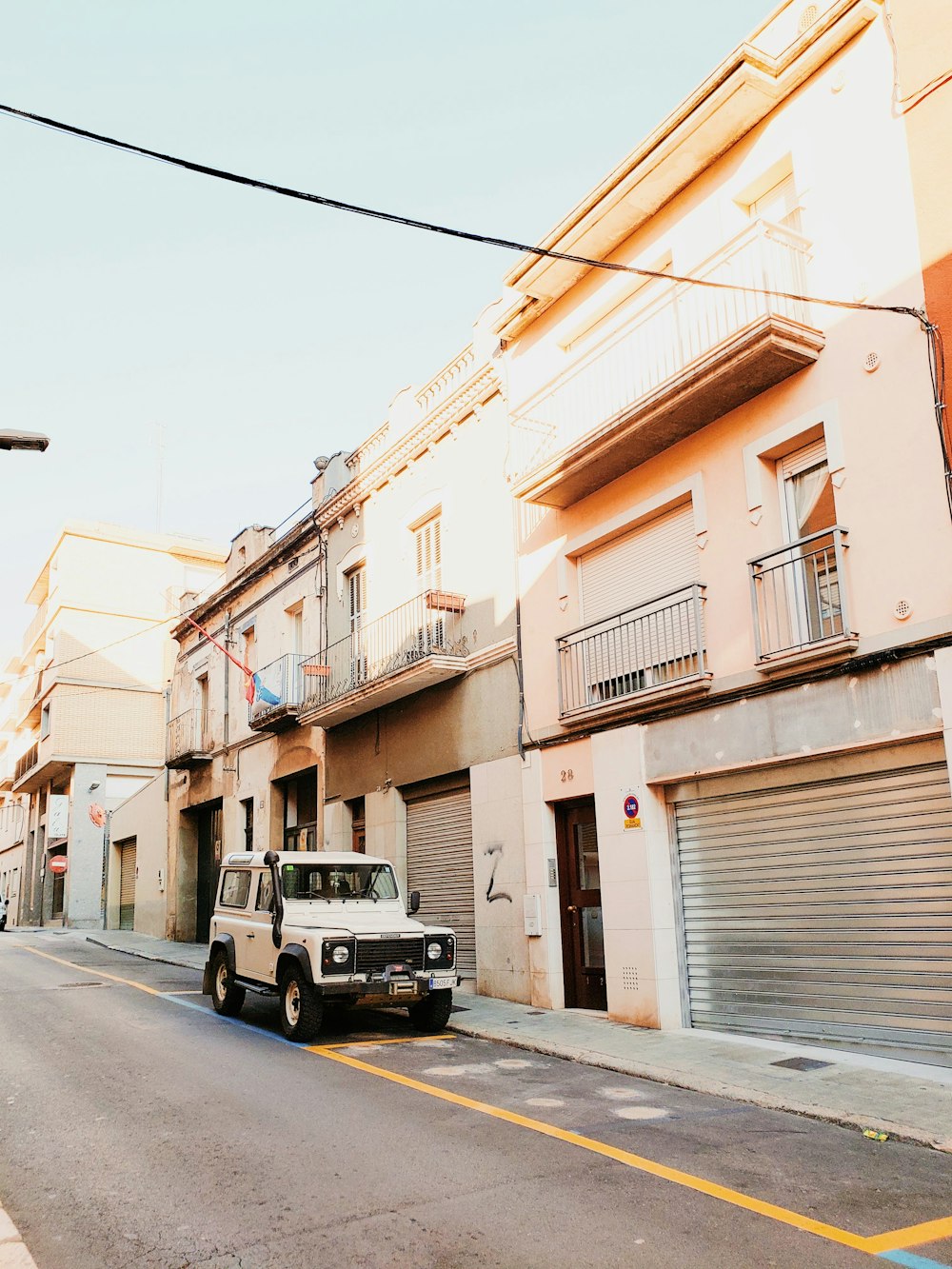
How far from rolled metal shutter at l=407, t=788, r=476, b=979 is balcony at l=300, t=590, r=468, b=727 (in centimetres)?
184

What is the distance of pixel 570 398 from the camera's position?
1380cm

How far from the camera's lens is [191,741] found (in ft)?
87.5

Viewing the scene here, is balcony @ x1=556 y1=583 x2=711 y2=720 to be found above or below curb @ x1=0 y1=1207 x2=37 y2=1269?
above

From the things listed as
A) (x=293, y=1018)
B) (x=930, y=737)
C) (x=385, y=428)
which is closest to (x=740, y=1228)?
(x=930, y=737)

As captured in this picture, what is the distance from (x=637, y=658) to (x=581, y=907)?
10.8 ft

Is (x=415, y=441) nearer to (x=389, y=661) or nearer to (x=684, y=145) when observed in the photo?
(x=389, y=661)

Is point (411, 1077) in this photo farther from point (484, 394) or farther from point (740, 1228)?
point (484, 394)

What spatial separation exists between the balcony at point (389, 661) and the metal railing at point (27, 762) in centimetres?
3019

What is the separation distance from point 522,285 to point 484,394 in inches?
71.8

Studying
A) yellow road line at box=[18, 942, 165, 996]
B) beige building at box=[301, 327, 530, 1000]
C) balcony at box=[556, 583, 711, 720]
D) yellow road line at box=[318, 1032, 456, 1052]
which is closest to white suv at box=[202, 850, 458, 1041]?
yellow road line at box=[318, 1032, 456, 1052]

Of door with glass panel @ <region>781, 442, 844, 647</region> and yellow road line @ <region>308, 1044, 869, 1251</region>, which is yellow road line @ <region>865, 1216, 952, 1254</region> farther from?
door with glass panel @ <region>781, 442, 844, 647</region>

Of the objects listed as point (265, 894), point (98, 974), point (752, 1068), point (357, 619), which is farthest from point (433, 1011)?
point (357, 619)

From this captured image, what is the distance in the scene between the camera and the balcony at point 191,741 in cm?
2589

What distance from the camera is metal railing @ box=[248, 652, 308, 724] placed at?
2039 centimetres
